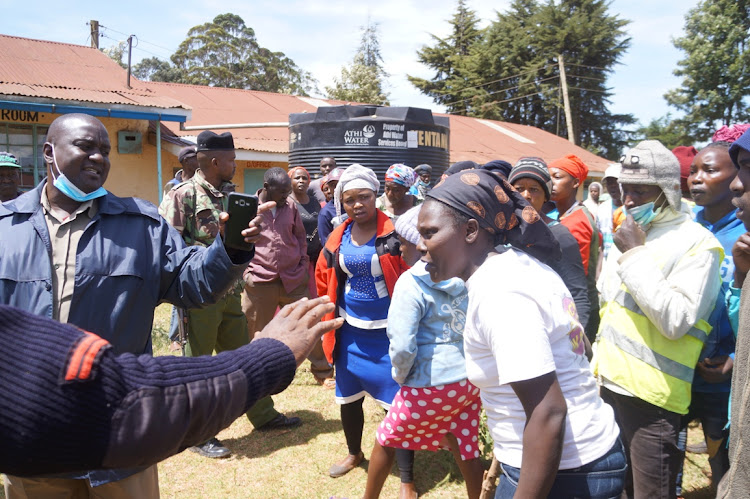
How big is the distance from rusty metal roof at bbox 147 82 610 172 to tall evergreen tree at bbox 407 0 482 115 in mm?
11678

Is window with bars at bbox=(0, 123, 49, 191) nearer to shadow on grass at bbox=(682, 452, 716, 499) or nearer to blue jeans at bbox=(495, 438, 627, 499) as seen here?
shadow on grass at bbox=(682, 452, 716, 499)

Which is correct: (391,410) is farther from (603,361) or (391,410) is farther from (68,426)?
(68,426)

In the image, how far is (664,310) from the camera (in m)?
2.50

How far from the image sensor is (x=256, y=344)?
1436mm

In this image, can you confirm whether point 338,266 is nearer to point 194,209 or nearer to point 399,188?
point 194,209

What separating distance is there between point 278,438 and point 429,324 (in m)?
2.25

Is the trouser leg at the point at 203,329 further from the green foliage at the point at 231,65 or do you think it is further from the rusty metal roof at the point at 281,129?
the green foliage at the point at 231,65

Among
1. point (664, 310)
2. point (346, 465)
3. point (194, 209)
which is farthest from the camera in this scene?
point (194, 209)

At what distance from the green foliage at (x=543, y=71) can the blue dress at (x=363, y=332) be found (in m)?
35.0

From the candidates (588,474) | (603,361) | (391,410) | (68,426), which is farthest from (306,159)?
(68,426)

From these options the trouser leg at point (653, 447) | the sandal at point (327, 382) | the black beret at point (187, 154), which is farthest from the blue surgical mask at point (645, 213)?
the black beret at point (187, 154)

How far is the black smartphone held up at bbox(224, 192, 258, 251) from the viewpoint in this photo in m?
2.30

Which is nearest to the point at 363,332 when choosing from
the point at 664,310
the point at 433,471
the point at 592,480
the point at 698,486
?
the point at 433,471

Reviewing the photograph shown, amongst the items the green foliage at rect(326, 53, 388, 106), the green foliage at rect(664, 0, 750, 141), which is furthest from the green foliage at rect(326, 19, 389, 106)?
the green foliage at rect(664, 0, 750, 141)
